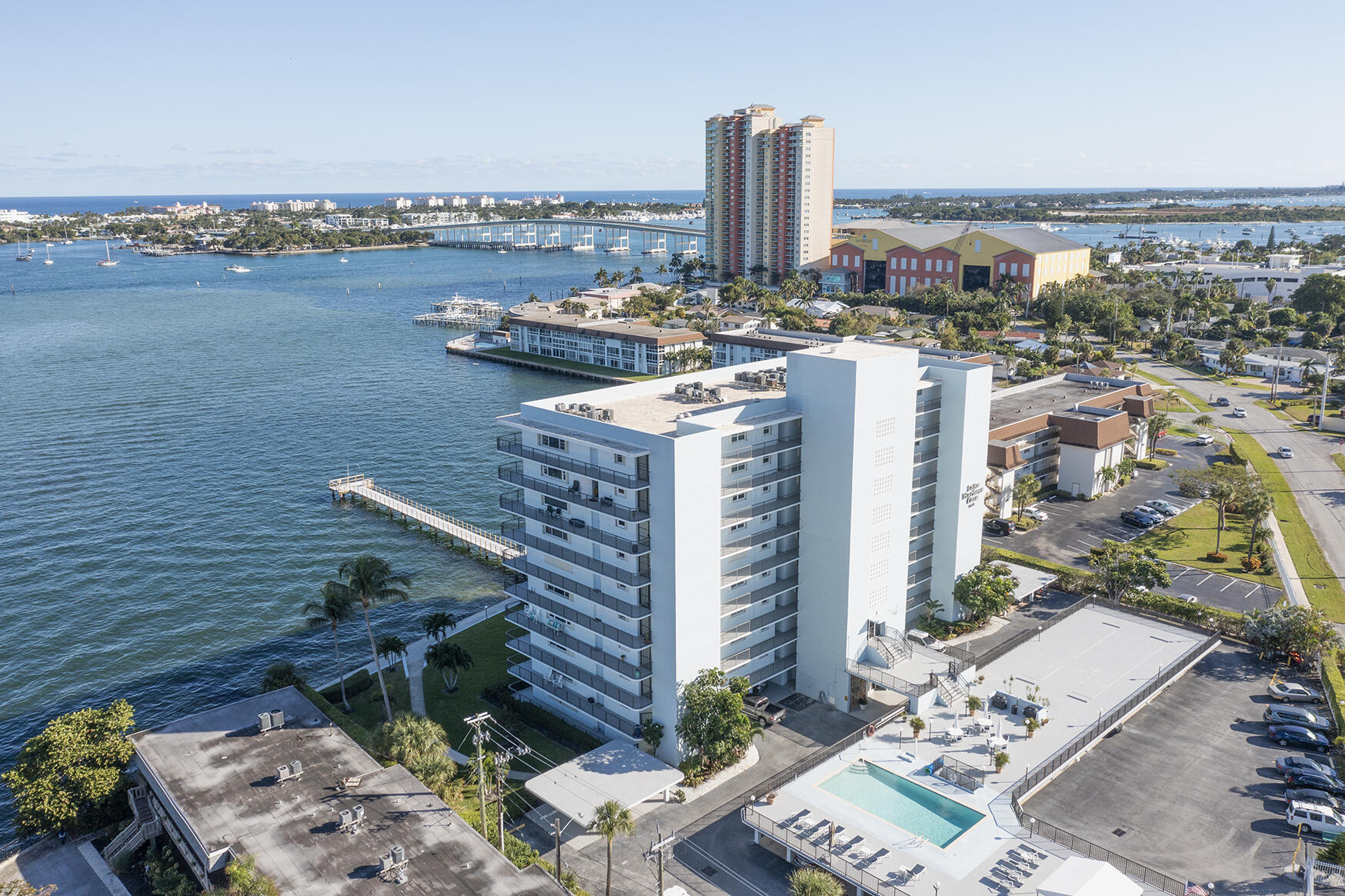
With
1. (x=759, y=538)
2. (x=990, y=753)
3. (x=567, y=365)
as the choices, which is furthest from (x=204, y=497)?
(x=990, y=753)

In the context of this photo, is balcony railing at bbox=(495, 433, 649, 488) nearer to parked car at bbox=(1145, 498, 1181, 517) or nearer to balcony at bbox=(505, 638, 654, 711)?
balcony at bbox=(505, 638, 654, 711)

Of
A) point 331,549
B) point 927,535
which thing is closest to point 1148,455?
point 927,535

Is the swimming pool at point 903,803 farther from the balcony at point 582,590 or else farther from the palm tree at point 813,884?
the balcony at point 582,590

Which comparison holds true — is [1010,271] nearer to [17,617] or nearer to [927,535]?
[927,535]

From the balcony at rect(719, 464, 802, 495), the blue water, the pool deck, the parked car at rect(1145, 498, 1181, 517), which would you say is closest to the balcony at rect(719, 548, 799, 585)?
the balcony at rect(719, 464, 802, 495)

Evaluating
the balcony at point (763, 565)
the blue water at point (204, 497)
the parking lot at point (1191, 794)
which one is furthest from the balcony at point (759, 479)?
the blue water at point (204, 497)

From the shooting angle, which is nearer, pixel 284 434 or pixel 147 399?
pixel 284 434
